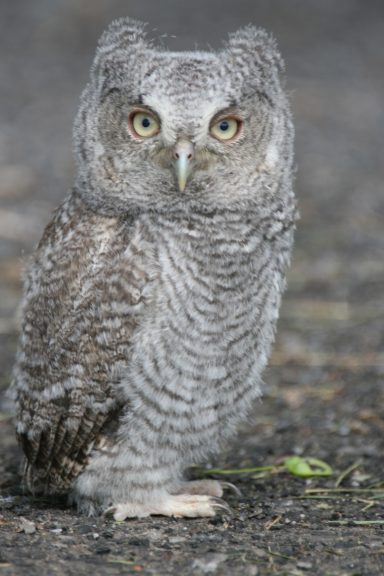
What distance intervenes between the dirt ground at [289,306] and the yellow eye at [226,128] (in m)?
0.76

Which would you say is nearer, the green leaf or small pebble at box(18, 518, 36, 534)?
small pebble at box(18, 518, 36, 534)

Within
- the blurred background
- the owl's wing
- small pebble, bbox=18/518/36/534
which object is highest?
the blurred background

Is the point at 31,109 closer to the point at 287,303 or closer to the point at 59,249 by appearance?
the point at 287,303

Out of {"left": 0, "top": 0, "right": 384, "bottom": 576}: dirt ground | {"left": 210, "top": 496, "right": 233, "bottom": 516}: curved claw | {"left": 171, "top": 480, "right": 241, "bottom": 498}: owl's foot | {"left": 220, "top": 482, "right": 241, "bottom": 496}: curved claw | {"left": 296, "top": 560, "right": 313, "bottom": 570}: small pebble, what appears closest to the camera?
{"left": 296, "top": 560, "right": 313, "bottom": 570}: small pebble

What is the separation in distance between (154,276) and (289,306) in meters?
3.80

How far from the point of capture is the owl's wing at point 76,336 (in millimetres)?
4688

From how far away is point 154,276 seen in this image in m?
4.66

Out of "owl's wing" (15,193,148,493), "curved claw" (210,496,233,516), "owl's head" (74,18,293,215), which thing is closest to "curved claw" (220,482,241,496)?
"curved claw" (210,496,233,516)

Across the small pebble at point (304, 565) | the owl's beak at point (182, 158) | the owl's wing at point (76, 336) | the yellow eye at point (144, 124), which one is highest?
the yellow eye at point (144, 124)

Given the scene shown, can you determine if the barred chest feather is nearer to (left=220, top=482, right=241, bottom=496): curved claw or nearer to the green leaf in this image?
(left=220, top=482, right=241, bottom=496): curved claw

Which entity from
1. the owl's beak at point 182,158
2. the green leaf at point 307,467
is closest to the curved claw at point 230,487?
the green leaf at point 307,467

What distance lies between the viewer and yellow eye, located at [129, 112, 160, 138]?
4594 mm

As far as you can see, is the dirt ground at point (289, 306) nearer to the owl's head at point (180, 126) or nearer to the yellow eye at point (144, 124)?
the owl's head at point (180, 126)

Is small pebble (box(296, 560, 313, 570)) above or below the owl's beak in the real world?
below
